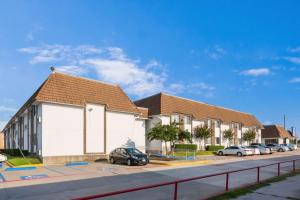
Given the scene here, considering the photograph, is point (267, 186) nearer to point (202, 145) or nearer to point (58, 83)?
point (58, 83)

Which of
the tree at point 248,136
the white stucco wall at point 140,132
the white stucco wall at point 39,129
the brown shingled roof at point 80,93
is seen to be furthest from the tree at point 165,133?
the tree at point 248,136

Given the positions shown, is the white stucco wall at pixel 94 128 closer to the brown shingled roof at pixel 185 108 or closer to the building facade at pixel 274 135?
the brown shingled roof at pixel 185 108

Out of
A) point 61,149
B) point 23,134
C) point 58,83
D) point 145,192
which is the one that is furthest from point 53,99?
point 145,192

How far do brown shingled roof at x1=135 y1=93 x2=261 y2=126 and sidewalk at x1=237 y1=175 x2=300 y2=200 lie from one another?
26111 millimetres

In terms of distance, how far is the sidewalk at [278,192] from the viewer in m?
11.7

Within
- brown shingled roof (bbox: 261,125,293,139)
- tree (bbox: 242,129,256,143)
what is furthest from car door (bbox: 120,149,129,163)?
brown shingled roof (bbox: 261,125,293,139)

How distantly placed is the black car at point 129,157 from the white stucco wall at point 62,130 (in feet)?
12.6

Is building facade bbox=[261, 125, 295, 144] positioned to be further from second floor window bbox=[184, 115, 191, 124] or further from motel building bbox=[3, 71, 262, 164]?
motel building bbox=[3, 71, 262, 164]

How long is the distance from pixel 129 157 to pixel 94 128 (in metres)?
6.39

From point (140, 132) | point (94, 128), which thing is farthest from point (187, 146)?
point (94, 128)

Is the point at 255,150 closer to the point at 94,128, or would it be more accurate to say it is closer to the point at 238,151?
the point at 238,151

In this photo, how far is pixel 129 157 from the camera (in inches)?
1009

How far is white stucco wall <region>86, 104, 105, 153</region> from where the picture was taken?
29.8 metres

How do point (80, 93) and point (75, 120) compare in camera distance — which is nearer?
point (75, 120)
